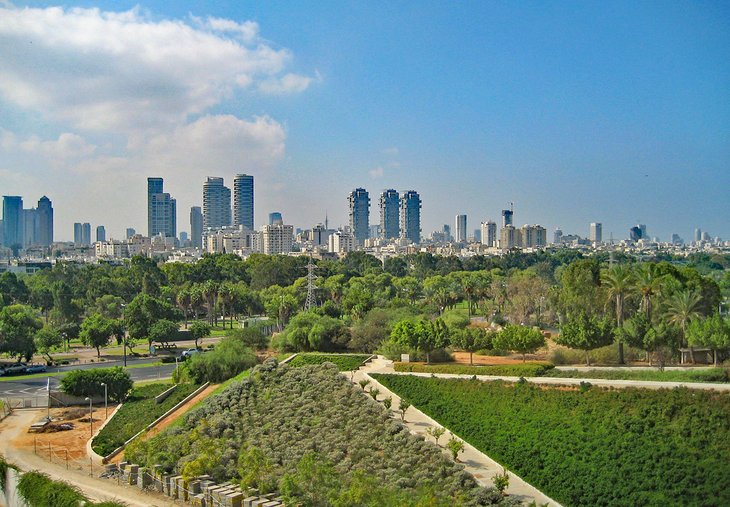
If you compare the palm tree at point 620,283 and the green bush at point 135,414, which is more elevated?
the palm tree at point 620,283

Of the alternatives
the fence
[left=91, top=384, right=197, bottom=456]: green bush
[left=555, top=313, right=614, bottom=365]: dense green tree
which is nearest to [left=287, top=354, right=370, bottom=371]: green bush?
[left=91, top=384, right=197, bottom=456]: green bush

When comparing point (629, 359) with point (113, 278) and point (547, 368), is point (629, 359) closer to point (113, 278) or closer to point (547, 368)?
A: point (547, 368)

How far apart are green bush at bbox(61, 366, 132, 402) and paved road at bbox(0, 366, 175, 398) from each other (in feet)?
9.16

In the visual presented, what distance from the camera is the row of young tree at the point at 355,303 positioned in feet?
101

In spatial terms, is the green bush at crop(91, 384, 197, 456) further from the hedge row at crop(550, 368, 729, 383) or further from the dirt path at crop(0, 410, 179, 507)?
the hedge row at crop(550, 368, 729, 383)

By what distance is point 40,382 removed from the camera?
36031mm

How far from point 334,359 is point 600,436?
545 inches

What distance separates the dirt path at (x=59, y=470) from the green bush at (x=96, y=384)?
175 centimetres

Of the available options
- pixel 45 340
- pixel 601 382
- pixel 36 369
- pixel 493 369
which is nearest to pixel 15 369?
pixel 36 369

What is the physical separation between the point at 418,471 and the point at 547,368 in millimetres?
11118

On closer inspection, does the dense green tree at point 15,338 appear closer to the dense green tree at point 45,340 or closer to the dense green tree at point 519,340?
the dense green tree at point 45,340

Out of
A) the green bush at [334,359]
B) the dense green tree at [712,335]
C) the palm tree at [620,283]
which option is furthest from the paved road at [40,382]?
the dense green tree at [712,335]

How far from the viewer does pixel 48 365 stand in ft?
133

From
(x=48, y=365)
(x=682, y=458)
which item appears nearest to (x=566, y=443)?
(x=682, y=458)
